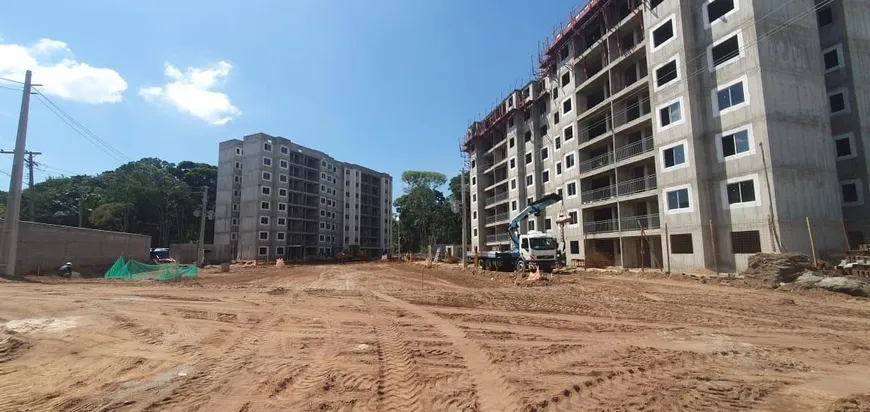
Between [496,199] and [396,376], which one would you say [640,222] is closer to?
[496,199]

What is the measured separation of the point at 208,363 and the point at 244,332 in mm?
2507

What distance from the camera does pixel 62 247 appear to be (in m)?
28.5

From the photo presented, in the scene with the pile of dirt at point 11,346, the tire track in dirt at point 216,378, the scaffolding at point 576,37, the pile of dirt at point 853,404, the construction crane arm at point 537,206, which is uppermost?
the scaffolding at point 576,37

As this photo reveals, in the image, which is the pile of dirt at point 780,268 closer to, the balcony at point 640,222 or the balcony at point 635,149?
the balcony at point 640,222

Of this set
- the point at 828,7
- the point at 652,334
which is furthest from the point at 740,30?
the point at 652,334

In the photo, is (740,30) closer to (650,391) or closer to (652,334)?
(652,334)

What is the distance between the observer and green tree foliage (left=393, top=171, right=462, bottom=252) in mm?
78750

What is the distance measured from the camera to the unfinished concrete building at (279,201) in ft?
235

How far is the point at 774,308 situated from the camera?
38.9 feet

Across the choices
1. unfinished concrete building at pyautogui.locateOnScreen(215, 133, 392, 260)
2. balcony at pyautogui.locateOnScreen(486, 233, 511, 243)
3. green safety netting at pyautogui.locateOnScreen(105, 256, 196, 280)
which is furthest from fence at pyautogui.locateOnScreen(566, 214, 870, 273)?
unfinished concrete building at pyautogui.locateOnScreen(215, 133, 392, 260)

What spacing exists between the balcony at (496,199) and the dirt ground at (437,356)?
44.8m

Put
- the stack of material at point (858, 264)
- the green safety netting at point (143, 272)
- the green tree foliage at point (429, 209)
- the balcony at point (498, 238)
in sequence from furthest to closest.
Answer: the green tree foliage at point (429, 209) < the balcony at point (498, 238) < the green safety netting at point (143, 272) < the stack of material at point (858, 264)

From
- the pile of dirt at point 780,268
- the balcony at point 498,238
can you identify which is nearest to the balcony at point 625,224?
the pile of dirt at point 780,268

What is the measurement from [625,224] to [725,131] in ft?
34.2
